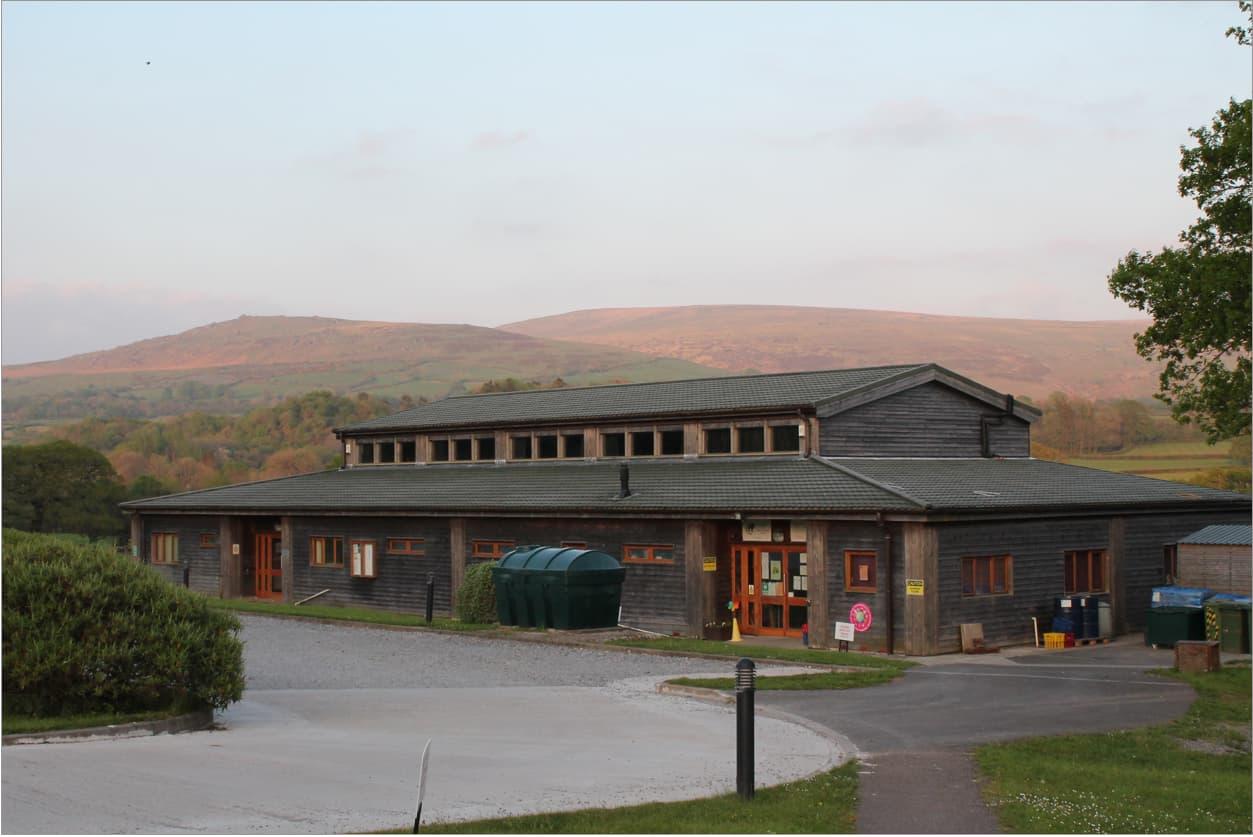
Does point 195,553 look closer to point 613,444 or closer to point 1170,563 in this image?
point 613,444

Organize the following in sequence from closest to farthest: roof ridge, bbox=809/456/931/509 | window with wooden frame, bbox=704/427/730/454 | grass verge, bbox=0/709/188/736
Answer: grass verge, bbox=0/709/188/736 → roof ridge, bbox=809/456/931/509 → window with wooden frame, bbox=704/427/730/454

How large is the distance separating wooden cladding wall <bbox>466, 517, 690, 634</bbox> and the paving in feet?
22.7

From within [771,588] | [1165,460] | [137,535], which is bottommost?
[771,588]

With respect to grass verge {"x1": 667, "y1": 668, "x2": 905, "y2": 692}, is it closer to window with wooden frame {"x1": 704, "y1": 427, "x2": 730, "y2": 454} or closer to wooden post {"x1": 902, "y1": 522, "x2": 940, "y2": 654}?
wooden post {"x1": 902, "y1": 522, "x2": 940, "y2": 654}

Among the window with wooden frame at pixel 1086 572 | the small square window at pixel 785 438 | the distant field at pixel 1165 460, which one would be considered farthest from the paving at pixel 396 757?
the distant field at pixel 1165 460

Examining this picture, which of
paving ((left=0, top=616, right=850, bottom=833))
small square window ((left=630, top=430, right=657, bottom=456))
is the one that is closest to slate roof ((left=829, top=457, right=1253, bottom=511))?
small square window ((left=630, top=430, right=657, bottom=456))

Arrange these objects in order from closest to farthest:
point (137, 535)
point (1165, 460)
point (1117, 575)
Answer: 1. point (1117, 575)
2. point (137, 535)
3. point (1165, 460)

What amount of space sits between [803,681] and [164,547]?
103ft

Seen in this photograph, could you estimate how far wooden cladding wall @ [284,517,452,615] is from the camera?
37.5 m

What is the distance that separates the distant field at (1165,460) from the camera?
270ft

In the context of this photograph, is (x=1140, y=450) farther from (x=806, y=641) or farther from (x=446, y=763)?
(x=446, y=763)

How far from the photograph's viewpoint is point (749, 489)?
31.2m

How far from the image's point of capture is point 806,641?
29.2 m

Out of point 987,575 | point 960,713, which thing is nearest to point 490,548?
point 987,575
